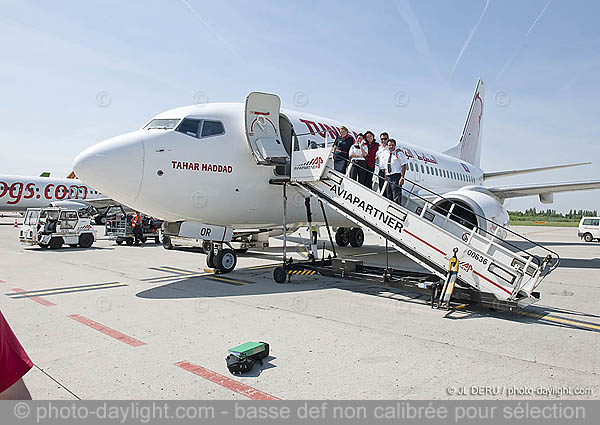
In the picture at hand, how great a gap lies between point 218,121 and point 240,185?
1.49 metres

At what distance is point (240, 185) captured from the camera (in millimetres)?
9758

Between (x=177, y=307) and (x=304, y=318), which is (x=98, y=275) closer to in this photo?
(x=177, y=307)

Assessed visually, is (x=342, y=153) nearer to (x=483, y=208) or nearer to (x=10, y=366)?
(x=483, y=208)

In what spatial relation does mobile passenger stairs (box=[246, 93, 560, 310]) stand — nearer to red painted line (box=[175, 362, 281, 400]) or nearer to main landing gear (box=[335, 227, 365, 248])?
red painted line (box=[175, 362, 281, 400])

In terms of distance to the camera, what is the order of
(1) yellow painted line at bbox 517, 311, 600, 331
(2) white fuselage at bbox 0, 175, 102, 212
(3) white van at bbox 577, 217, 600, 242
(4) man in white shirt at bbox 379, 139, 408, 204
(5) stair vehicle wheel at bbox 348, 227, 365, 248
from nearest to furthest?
(1) yellow painted line at bbox 517, 311, 600, 331 → (4) man in white shirt at bbox 379, 139, 408, 204 → (5) stair vehicle wheel at bbox 348, 227, 365, 248 → (3) white van at bbox 577, 217, 600, 242 → (2) white fuselage at bbox 0, 175, 102, 212

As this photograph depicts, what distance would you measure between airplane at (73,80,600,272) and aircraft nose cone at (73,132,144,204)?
2cm

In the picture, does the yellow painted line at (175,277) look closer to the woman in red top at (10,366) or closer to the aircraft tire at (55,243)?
the woman in red top at (10,366)

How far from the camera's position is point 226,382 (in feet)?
13.8

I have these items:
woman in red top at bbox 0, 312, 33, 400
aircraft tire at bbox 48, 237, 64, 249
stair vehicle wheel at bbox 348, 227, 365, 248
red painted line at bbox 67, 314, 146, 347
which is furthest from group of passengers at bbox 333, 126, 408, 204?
aircraft tire at bbox 48, 237, 64, 249

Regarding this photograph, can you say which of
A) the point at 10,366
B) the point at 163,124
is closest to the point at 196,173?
the point at 163,124

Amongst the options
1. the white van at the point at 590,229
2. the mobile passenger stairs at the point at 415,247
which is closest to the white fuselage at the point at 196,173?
the mobile passenger stairs at the point at 415,247

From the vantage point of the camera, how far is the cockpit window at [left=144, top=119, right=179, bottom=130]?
9.31 meters

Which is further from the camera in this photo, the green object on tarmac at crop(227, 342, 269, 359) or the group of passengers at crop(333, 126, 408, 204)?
the group of passengers at crop(333, 126, 408, 204)
